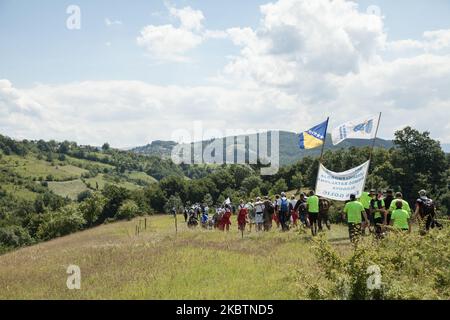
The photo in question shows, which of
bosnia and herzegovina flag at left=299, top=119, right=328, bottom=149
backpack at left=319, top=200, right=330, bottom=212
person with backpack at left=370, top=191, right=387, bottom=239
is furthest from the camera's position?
bosnia and herzegovina flag at left=299, top=119, right=328, bottom=149

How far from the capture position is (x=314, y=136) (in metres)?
25.5

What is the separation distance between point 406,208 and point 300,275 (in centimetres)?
750

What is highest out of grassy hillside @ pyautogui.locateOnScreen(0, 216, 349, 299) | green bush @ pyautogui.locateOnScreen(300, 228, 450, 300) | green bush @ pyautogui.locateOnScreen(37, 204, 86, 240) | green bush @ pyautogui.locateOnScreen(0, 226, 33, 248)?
green bush @ pyautogui.locateOnScreen(300, 228, 450, 300)

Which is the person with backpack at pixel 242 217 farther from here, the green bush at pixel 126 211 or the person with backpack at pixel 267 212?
the green bush at pixel 126 211

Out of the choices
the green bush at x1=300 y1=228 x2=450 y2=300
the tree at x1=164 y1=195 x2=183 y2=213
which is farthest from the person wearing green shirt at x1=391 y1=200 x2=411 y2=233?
the tree at x1=164 y1=195 x2=183 y2=213

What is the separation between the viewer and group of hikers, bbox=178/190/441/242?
16641 millimetres

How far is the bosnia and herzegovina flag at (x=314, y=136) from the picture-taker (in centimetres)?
2500

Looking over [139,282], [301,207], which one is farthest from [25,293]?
[301,207]

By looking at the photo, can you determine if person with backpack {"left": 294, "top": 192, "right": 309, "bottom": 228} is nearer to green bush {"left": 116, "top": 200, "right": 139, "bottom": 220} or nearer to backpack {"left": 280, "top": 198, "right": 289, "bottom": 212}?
backpack {"left": 280, "top": 198, "right": 289, "bottom": 212}

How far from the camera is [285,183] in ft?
389

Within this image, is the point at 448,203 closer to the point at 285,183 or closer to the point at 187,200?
the point at 285,183

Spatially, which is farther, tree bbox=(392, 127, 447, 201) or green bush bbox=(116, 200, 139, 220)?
green bush bbox=(116, 200, 139, 220)

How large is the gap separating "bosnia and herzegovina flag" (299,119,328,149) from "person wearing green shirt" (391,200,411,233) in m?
8.60

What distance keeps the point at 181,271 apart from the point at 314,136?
1328cm
